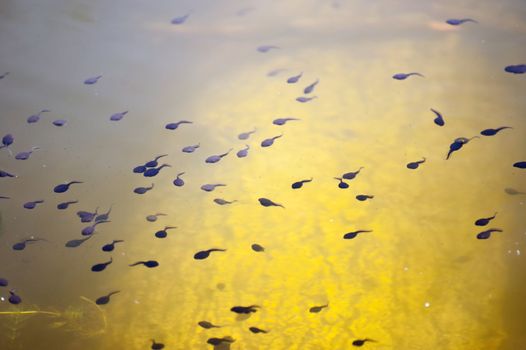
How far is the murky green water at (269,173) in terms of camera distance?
4.16 m

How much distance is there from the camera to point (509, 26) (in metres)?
5.23

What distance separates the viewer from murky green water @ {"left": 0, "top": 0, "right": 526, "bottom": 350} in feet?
13.7

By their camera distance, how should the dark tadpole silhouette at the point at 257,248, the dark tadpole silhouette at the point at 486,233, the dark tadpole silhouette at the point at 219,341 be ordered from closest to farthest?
the dark tadpole silhouette at the point at 486,233 < the dark tadpole silhouette at the point at 219,341 < the dark tadpole silhouette at the point at 257,248

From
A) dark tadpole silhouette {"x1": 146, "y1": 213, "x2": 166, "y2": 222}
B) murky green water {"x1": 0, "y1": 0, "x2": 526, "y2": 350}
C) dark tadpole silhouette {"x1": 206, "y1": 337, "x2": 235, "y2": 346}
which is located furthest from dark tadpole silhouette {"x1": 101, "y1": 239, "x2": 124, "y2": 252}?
dark tadpole silhouette {"x1": 206, "y1": 337, "x2": 235, "y2": 346}

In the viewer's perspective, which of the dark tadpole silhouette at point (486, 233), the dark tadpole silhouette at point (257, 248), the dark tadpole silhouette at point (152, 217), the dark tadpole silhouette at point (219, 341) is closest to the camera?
the dark tadpole silhouette at point (486, 233)

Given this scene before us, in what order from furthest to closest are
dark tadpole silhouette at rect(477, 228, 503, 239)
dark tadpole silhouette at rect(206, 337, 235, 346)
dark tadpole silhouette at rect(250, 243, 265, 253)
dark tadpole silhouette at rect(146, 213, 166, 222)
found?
dark tadpole silhouette at rect(146, 213, 166, 222)
dark tadpole silhouette at rect(250, 243, 265, 253)
dark tadpole silhouette at rect(206, 337, 235, 346)
dark tadpole silhouette at rect(477, 228, 503, 239)

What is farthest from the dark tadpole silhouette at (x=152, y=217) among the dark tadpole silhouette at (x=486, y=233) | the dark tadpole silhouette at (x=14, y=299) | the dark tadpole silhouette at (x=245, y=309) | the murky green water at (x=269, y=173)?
the dark tadpole silhouette at (x=486, y=233)

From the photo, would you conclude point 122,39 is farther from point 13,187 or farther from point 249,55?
point 13,187

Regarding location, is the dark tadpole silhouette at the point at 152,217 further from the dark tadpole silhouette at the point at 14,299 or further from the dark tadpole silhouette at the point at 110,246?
the dark tadpole silhouette at the point at 14,299

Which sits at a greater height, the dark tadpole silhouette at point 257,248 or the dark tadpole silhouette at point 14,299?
the dark tadpole silhouette at point 257,248

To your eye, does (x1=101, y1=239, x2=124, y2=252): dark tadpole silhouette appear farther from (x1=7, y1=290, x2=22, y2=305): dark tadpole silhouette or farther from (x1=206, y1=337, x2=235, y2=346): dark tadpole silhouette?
(x1=206, y1=337, x2=235, y2=346): dark tadpole silhouette

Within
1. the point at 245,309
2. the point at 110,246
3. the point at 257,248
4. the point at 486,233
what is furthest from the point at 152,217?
the point at 486,233

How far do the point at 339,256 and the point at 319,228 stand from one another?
0.32 meters

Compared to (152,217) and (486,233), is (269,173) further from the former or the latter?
(486,233)
